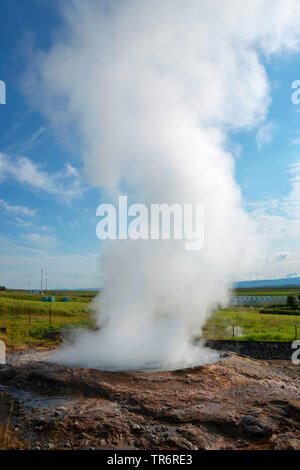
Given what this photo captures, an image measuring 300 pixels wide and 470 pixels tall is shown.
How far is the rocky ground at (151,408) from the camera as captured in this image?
7.32 metres

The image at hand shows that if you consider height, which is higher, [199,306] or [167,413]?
[199,306]

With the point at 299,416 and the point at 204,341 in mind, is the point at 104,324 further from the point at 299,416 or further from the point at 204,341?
the point at 299,416

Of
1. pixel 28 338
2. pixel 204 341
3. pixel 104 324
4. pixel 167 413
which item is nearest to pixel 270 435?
pixel 167 413

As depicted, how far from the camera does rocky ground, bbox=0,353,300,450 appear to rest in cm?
732

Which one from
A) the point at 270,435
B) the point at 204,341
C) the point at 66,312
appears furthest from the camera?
the point at 66,312

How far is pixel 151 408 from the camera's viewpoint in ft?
28.2

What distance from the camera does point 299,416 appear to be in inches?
335

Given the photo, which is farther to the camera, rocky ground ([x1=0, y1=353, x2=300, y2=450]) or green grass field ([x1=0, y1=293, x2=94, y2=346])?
green grass field ([x1=0, y1=293, x2=94, y2=346])

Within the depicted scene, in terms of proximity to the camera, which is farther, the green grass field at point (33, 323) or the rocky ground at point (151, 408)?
the green grass field at point (33, 323)

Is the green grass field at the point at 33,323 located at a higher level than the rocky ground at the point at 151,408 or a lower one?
lower

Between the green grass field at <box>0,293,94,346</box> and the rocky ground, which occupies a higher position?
the rocky ground

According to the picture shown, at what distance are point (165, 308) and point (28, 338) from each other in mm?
10275

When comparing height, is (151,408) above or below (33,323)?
above

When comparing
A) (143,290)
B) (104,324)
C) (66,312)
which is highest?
(143,290)
